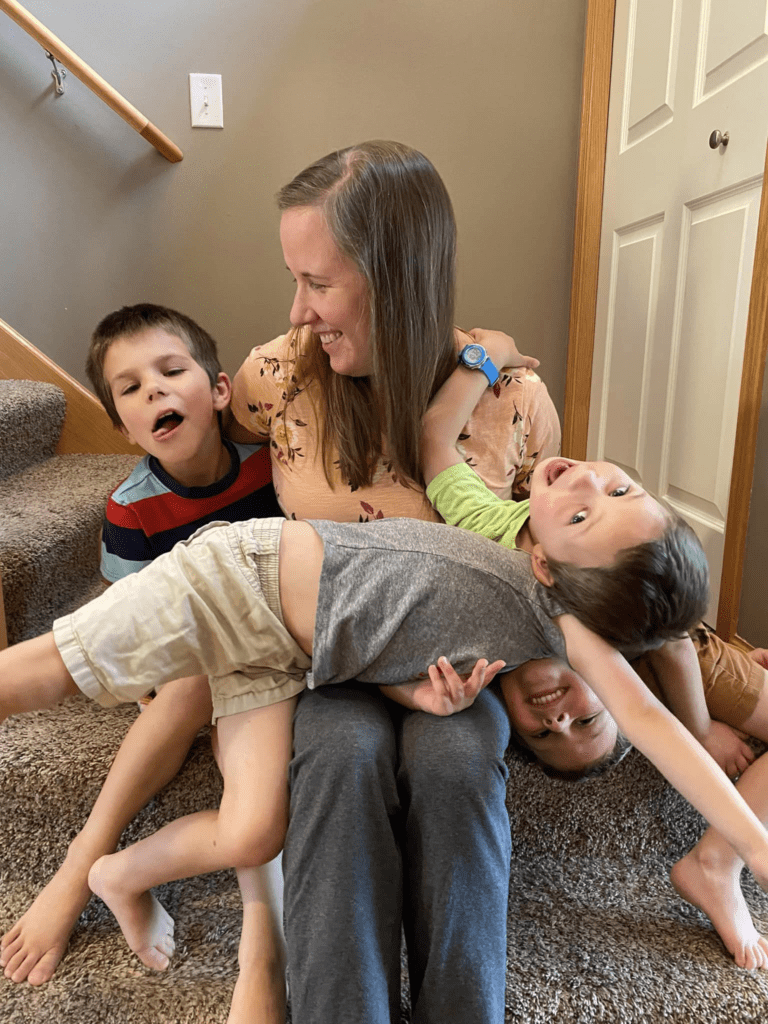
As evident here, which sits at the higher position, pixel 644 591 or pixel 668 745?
pixel 644 591

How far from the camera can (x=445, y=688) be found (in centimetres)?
86

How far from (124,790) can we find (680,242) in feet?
5.14

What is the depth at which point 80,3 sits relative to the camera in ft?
6.19

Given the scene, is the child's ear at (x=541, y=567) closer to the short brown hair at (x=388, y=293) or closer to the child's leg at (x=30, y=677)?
the short brown hair at (x=388, y=293)

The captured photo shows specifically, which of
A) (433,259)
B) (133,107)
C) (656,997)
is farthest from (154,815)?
(133,107)

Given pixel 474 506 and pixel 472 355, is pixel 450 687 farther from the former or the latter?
pixel 472 355

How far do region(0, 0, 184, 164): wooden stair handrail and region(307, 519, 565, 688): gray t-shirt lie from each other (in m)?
1.42

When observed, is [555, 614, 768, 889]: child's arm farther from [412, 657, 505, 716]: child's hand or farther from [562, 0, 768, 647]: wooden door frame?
[562, 0, 768, 647]: wooden door frame

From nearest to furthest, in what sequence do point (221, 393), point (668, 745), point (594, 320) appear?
point (668, 745) < point (221, 393) < point (594, 320)

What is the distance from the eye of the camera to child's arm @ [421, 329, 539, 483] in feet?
3.76

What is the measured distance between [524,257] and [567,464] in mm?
1314

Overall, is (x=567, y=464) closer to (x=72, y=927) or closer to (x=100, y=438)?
(x=72, y=927)

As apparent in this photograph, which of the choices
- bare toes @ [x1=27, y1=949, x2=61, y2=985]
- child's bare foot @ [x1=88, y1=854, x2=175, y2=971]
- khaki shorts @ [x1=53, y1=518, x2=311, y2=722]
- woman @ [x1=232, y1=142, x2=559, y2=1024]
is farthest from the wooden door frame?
bare toes @ [x1=27, y1=949, x2=61, y2=985]

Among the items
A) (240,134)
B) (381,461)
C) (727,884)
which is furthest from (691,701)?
(240,134)
